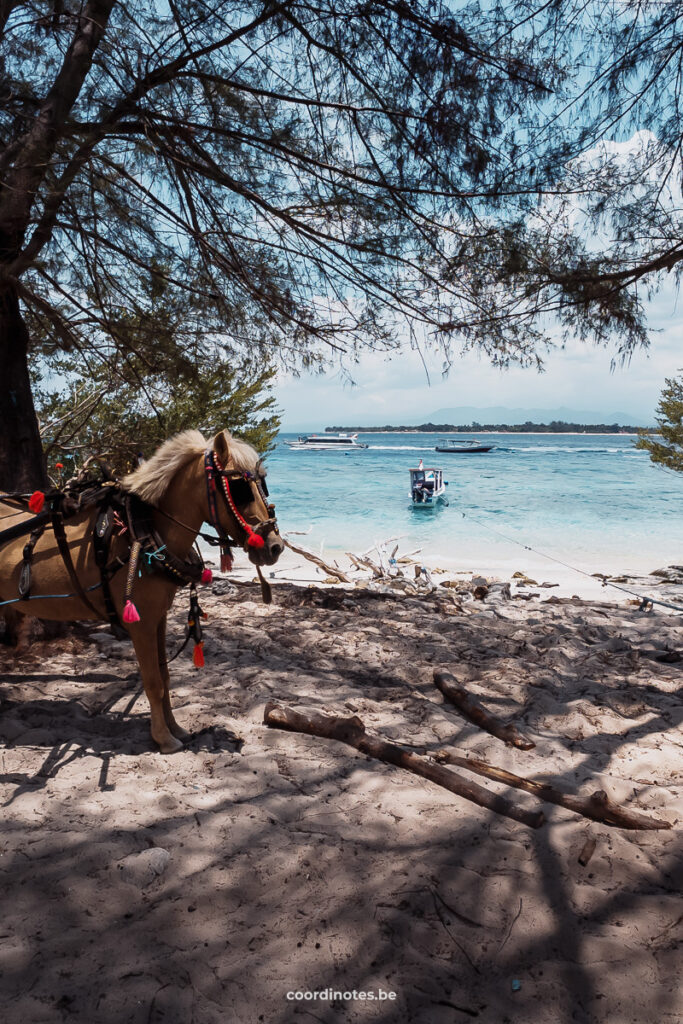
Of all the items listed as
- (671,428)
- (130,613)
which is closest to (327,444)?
(671,428)

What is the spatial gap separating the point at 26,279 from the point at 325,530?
48.5 ft

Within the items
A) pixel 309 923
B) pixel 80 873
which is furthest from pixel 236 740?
pixel 309 923

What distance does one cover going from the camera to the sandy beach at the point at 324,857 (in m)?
1.62

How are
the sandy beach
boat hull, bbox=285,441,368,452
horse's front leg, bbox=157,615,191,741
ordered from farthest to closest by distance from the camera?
boat hull, bbox=285,441,368,452 < horse's front leg, bbox=157,615,191,741 < the sandy beach

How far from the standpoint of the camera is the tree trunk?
4180 mm

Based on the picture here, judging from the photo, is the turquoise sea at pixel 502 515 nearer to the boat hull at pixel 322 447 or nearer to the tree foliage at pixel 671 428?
the tree foliage at pixel 671 428

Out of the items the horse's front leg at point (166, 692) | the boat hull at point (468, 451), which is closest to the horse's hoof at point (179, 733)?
the horse's front leg at point (166, 692)

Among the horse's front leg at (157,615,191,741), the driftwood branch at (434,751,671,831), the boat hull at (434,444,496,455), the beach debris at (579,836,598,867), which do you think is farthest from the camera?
the boat hull at (434,444,496,455)

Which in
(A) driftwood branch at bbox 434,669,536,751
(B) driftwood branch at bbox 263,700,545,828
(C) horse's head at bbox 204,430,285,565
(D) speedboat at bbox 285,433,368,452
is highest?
(C) horse's head at bbox 204,430,285,565

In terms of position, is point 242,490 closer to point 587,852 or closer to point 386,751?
point 386,751

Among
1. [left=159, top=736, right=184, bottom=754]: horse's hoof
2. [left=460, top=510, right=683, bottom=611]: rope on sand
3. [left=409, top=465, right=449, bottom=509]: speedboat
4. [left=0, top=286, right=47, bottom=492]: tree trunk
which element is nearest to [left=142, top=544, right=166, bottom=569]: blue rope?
[left=159, top=736, right=184, bottom=754]: horse's hoof

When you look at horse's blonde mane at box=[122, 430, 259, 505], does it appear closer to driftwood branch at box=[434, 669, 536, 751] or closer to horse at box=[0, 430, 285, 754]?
horse at box=[0, 430, 285, 754]

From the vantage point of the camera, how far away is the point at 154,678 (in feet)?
9.18

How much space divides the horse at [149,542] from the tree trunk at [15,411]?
156 centimetres
